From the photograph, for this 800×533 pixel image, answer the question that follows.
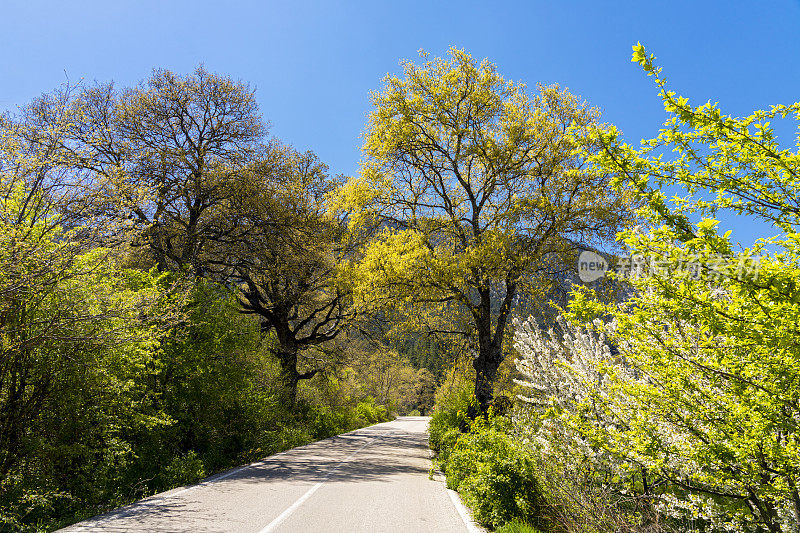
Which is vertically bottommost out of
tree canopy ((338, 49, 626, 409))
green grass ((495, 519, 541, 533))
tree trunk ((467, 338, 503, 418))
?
green grass ((495, 519, 541, 533))

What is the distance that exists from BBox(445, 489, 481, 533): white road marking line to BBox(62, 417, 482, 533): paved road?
0.07 meters

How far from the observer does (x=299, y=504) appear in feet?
26.2

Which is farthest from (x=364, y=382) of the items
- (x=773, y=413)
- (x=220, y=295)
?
(x=773, y=413)

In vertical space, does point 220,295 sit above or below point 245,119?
below

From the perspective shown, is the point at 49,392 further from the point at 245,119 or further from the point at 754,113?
the point at 245,119

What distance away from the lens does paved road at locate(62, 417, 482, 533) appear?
656 centimetres

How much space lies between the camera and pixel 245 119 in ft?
57.5

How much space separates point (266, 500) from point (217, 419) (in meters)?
5.87

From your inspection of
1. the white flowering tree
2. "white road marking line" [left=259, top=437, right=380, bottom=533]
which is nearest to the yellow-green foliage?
the white flowering tree

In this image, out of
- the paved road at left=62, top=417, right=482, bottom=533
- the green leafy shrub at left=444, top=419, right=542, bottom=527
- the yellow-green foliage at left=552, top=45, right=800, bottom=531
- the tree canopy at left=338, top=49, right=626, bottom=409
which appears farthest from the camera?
the tree canopy at left=338, top=49, right=626, bottom=409

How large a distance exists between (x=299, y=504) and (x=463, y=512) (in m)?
2.83

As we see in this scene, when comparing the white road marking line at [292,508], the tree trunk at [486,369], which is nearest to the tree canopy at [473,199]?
the tree trunk at [486,369]

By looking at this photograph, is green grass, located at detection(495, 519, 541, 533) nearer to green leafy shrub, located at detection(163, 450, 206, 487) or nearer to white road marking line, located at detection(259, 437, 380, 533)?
white road marking line, located at detection(259, 437, 380, 533)

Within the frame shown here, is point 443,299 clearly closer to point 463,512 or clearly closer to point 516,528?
point 463,512
